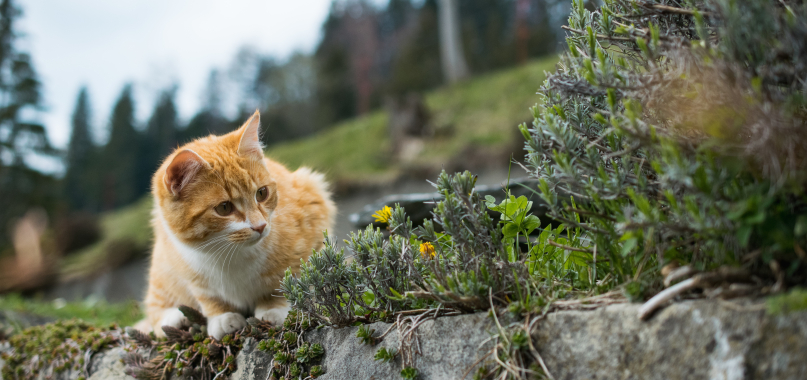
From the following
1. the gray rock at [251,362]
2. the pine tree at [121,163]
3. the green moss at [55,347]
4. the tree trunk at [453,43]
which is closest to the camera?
the gray rock at [251,362]

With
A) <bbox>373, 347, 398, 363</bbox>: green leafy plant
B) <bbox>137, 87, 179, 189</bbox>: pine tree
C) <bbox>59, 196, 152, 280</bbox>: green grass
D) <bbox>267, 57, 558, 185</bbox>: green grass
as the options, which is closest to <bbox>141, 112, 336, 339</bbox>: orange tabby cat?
<bbox>373, 347, 398, 363</bbox>: green leafy plant

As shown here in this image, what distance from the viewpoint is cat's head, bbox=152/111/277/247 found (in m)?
2.10

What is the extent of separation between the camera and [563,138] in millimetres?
1380

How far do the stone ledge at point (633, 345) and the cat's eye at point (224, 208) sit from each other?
92cm

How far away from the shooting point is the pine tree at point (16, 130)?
580 inches

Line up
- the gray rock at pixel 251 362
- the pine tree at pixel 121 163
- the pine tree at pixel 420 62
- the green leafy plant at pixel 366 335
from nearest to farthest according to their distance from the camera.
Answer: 1. the green leafy plant at pixel 366 335
2. the gray rock at pixel 251 362
3. the pine tree at pixel 420 62
4. the pine tree at pixel 121 163

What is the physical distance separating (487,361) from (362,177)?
10.9m

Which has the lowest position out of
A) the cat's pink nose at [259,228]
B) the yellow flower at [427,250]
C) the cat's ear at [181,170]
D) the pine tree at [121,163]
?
the pine tree at [121,163]

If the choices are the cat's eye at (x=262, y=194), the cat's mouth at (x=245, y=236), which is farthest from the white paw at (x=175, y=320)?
the cat's eye at (x=262, y=194)

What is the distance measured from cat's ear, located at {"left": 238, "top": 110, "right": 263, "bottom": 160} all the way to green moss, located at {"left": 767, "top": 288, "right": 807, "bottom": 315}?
Answer: 7.07ft

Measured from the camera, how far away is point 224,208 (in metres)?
2.18

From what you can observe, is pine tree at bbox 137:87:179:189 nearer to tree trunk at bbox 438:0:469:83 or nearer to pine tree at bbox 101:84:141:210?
pine tree at bbox 101:84:141:210

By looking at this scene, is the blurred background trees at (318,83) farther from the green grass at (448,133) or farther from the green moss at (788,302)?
the green moss at (788,302)

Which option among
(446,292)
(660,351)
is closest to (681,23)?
(660,351)
